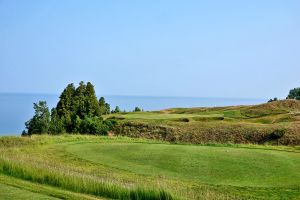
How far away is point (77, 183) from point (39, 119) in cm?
3345

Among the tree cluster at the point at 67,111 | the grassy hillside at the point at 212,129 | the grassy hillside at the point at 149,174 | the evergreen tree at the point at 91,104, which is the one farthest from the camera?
the evergreen tree at the point at 91,104

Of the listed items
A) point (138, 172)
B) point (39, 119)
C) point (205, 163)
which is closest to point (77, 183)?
point (138, 172)

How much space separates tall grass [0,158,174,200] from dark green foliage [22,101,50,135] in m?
28.7

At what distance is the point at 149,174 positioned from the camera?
605 inches

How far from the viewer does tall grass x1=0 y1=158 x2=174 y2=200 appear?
11727 millimetres

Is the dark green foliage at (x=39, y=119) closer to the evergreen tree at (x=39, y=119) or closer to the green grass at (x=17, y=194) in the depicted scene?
the evergreen tree at (x=39, y=119)

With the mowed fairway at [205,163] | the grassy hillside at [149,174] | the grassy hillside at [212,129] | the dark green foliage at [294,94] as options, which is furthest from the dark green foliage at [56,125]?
the dark green foliage at [294,94]

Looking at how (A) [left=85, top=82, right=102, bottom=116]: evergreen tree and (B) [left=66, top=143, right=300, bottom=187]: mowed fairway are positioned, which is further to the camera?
(A) [left=85, top=82, right=102, bottom=116]: evergreen tree

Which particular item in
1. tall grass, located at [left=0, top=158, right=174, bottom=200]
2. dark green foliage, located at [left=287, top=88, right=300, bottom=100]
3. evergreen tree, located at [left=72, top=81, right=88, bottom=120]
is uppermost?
dark green foliage, located at [left=287, top=88, right=300, bottom=100]

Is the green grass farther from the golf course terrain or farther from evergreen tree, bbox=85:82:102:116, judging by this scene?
evergreen tree, bbox=85:82:102:116

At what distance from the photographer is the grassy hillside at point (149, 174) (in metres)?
12.2

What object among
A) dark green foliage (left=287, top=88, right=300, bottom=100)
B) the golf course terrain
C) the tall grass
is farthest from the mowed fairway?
dark green foliage (left=287, top=88, right=300, bottom=100)

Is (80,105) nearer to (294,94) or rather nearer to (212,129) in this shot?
(212,129)

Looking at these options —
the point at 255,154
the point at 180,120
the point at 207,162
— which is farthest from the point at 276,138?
the point at 207,162
